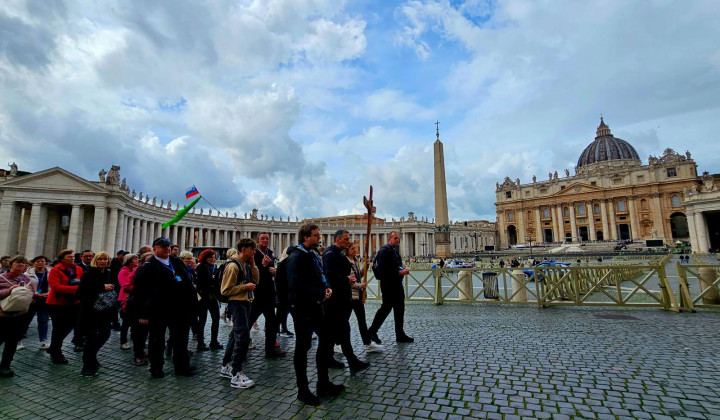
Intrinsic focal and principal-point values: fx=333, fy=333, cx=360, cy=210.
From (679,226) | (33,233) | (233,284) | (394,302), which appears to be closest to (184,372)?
(233,284)

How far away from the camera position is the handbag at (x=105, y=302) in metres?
5.89

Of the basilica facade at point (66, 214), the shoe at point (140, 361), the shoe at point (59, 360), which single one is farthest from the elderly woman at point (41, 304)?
the basilica facade at point (66, 214)

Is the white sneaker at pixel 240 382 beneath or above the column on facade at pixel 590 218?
beneath

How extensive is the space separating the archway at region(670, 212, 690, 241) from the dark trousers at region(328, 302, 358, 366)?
89.2 metres

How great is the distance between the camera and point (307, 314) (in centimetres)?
440

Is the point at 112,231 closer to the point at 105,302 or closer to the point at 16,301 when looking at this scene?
the point at 16,301

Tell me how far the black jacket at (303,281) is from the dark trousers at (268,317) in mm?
2362

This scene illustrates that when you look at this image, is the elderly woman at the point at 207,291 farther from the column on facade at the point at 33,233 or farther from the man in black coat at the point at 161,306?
the column on facade at the point at 33,233

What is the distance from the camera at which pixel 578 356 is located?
18.9 feet

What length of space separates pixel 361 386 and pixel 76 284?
19.5 feet

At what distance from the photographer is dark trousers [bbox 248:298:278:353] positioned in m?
6.46

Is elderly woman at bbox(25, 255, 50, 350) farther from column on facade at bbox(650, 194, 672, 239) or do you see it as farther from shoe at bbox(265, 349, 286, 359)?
→ column on facade at bbox(650, 194, 672, 239)

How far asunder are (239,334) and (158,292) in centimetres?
157

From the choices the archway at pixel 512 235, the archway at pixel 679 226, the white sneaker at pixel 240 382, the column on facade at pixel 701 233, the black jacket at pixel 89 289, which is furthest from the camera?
the archway at pixel 512 235
